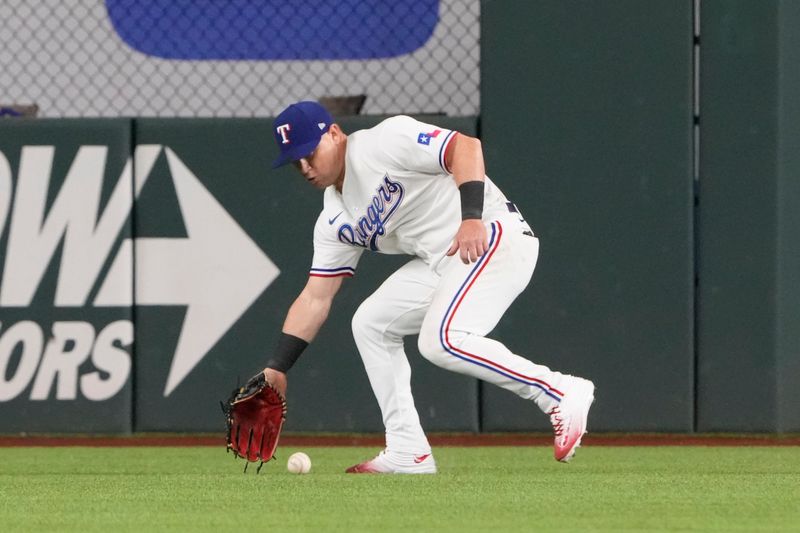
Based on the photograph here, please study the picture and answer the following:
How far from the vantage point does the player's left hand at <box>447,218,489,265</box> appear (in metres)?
5.30

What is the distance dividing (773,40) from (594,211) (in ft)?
4.25

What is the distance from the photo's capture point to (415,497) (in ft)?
16.0

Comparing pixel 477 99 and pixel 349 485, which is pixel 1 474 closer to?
pixel 349 485

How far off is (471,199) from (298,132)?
0.70 metres

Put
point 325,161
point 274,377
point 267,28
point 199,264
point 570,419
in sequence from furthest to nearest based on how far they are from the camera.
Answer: point 267,28
point 199,264
point 274,377
point 325,161
point 570,419

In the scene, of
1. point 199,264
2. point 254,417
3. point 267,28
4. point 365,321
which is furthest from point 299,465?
point 267,28

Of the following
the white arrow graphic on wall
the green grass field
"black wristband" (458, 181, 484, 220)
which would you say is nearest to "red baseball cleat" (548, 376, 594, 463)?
the green grass field

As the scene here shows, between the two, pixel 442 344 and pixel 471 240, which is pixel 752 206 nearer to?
pixel 442 344

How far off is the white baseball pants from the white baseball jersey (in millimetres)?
132

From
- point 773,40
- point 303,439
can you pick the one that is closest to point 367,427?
point 303,439

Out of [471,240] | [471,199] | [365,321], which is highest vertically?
[471,199]

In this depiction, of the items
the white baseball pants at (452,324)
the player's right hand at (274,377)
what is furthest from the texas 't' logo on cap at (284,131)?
the player's right hand at (274,377)

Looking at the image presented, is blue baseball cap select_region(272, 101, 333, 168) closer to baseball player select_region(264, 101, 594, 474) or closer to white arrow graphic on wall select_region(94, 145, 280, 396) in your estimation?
baseball player select_region(264, 101, 594, 474)

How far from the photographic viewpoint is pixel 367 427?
27.3 ft
